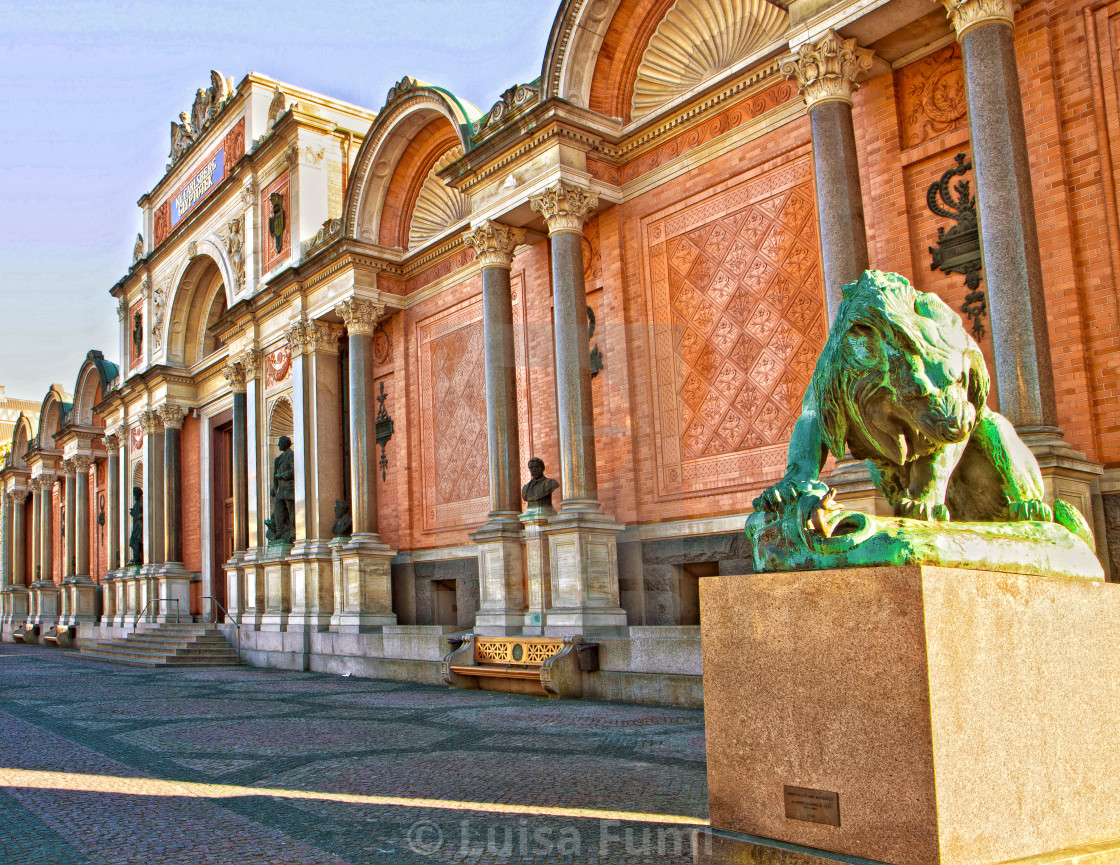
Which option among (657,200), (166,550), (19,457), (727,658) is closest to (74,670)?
(166,550)

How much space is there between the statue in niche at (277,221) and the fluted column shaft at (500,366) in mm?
7475

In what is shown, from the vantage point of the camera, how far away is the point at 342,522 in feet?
55.6

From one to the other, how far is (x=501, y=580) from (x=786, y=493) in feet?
32.5

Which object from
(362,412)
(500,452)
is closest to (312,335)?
(362,412)

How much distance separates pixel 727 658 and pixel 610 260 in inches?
416

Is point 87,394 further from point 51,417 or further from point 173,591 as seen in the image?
point 173,591

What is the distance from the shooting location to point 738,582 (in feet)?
10.4

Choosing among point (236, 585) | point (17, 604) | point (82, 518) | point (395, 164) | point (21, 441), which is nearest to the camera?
point (395, 164)

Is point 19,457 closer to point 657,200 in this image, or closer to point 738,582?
point 657,200

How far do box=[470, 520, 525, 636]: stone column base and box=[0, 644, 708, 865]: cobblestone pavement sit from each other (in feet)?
5.95

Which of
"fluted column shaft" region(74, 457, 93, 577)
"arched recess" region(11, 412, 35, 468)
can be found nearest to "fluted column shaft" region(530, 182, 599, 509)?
"fluted column shaft" region(74, 457, 93, 577)

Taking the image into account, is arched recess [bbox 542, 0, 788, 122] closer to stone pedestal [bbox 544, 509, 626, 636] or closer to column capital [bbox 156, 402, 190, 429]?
stone pedestal [bbox 544, 509, 626, 636]

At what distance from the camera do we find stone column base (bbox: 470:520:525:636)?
1267 cm

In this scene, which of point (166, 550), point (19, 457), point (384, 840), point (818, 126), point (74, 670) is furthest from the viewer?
point (19, 457)
